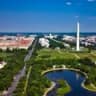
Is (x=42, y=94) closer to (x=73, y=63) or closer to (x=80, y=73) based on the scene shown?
(x=80, y=73)

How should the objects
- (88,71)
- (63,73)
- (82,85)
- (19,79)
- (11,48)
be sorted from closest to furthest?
(82,85)
(19,79)
(88,71)
(63,73)
(11,48)

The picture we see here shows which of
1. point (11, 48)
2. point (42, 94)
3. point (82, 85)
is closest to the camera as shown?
point (42, 94)

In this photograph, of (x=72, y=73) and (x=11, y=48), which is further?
(x=11, y=48)

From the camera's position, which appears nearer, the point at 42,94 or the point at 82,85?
the point at 42,94

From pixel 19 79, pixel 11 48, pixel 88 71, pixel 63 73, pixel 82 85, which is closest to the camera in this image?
pixel 82 85

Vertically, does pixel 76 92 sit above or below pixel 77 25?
below

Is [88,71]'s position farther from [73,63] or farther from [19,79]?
[19,79]

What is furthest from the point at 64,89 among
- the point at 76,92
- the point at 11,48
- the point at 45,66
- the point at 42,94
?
the point at 11,48

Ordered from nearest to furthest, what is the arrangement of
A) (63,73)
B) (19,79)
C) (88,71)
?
(19,79) < (88,71) < (63,73)

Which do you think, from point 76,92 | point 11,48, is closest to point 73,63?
point 76,92
